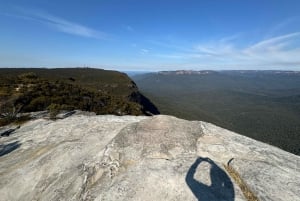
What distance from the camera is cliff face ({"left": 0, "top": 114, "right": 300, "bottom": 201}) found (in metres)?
6.33

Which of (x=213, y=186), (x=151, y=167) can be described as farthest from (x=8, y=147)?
(x=213, y=186)

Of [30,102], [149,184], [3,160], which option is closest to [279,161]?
[149,184]

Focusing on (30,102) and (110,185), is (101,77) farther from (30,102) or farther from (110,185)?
(110,185)

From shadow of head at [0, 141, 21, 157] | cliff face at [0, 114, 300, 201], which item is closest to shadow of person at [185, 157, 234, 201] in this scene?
cliff face at [0, 114, 300, 201]

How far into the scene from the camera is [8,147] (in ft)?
38.4

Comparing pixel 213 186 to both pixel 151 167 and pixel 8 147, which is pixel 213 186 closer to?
pixel 151 167

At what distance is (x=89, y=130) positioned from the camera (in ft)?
37.2

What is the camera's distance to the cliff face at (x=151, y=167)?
20.8 feet

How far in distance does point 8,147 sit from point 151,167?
28.6 feet

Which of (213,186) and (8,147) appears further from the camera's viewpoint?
(8,147)

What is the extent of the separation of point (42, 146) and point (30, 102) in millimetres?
21646

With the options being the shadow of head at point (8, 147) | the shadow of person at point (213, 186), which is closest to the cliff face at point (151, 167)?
the shadow of person at point (213, 186)

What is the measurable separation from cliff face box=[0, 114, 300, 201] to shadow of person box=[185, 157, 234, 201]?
3cm

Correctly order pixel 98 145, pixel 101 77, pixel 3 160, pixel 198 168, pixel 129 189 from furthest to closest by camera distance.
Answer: pixel 101 77, pixel 3 160, pixel 98 145, pixel 198 168, pixel 129 189
